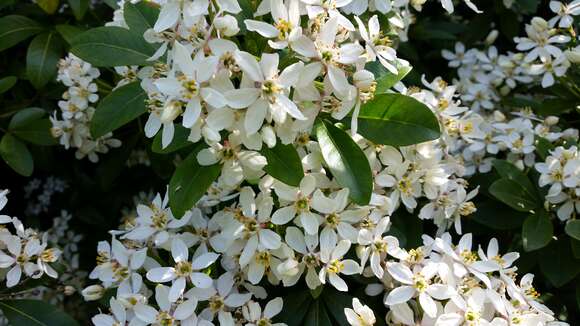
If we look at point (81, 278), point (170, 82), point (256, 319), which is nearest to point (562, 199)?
point (256, 319)

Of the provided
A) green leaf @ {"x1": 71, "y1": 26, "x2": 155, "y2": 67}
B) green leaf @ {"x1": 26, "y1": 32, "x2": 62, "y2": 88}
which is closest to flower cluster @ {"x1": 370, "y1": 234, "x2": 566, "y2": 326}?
green leaf @ {"x1": 71, "y1": 26, "x2": 155, "y2": 67}

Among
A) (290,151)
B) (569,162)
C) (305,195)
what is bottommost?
(569,162)

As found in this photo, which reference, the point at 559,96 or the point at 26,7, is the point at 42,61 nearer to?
the point at 26,7

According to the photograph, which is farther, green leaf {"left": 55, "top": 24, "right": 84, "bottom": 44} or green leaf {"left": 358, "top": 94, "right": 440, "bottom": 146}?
green leaf {"left": 55, "top": 24, "right": 84, "bottom": 44}

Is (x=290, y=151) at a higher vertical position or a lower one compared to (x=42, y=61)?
higher

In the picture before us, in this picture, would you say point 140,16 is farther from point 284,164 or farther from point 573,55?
point 573,55

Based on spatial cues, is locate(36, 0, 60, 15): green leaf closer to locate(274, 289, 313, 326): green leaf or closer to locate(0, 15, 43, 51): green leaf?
locate(0, 15, 43, 51): green leaf
